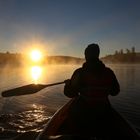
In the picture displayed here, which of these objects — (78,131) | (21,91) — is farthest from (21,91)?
(78,131)

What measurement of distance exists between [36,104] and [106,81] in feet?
44.3

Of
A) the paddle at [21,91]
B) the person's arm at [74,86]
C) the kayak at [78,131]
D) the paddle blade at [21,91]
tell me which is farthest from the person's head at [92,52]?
the paddle blade at [21,91]

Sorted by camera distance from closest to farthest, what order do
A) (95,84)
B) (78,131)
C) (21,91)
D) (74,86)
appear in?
1. (95,84)
2. (78,131)
3. (74,86)
4. (21,91)

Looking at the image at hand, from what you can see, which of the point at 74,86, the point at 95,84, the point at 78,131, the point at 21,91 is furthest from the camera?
the point at 21,91

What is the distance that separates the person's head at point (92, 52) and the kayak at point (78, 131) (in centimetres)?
156

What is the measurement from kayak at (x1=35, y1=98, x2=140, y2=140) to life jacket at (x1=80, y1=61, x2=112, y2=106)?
767 millimetres

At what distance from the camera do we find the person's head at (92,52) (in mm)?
8680

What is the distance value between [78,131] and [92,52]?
222cm

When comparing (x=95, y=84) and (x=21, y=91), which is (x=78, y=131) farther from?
(x=21, y=91)

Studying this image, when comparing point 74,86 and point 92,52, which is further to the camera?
point 74,86

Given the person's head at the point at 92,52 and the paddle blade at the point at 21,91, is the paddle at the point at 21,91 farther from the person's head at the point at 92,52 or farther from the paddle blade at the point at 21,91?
the person's head at the point at 92,52

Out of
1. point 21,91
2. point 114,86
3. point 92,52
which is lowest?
point 21,91

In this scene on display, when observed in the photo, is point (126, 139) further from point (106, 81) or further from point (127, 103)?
point (127, 103)

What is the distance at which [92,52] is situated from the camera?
28.5ft
